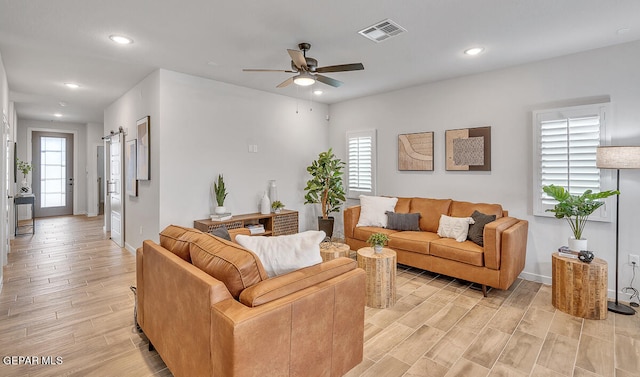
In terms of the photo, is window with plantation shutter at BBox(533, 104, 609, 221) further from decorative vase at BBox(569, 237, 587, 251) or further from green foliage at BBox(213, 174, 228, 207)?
green foliage at BBox(213, 174, 228, 207)

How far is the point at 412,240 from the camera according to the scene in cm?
382

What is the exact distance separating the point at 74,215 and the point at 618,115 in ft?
38.0

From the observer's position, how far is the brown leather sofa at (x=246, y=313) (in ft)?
4.44

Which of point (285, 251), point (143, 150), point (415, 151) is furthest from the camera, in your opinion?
point (415, 151)

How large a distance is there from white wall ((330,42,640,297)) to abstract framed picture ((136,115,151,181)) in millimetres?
3502

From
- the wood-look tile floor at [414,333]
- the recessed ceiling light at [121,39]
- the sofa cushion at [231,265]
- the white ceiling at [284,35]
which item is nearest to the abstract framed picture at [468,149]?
the white ceiling at [284,35]

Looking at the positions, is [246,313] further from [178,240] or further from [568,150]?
[568,150]

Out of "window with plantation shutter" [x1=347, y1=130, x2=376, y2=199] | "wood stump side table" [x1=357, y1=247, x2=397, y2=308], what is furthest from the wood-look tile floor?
"window with plantation shutter" [x1=347, y1=130, x2=376, y2=199]

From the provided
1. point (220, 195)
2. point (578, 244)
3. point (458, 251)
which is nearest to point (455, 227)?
point (458, 251)

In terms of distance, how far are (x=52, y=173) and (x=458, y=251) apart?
33.7 feet

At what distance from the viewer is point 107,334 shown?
2508mm

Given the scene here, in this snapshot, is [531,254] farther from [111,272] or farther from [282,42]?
[111,272]

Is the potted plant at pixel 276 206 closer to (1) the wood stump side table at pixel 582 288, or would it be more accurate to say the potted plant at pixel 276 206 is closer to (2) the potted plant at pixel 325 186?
(2) the potted plant at pixel 325 186

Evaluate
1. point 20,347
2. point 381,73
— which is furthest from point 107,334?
point 381,73
